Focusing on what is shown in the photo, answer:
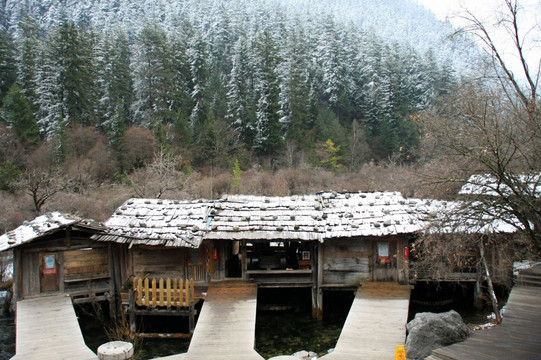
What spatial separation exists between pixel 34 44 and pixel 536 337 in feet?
192

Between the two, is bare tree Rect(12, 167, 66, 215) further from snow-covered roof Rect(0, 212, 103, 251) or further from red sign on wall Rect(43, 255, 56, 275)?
red sign on wall Rect(43, 255, 56, 275)

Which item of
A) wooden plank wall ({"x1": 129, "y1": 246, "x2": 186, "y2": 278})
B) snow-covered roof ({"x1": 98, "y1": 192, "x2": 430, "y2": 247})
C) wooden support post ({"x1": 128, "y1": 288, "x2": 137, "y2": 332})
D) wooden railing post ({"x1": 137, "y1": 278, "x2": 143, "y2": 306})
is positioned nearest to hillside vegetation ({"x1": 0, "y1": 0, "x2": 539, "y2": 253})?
snow-covered roof ({"x1": 98, "y1": 192, "x2": 430, "y2": 247})

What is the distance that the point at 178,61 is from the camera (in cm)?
5166

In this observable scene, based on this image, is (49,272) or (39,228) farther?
(49,272)

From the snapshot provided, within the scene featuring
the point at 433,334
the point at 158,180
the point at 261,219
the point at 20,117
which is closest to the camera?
the point at 433,334

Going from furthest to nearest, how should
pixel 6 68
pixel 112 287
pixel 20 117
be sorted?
pixel 6 68
pixel 20 117
pixel 112 287

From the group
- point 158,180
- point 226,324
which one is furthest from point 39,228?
point 158,180

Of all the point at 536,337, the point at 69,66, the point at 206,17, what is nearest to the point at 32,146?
the point at 69,66

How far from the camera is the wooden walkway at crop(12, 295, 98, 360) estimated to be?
11297 mm

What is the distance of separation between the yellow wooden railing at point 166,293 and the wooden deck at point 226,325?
0.80m

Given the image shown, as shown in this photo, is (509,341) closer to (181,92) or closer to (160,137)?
(160,137)

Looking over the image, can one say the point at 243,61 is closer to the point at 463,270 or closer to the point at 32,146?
the point at 32,146

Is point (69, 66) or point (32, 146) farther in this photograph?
point (69, 66)

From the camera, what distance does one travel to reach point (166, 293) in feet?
51.0
